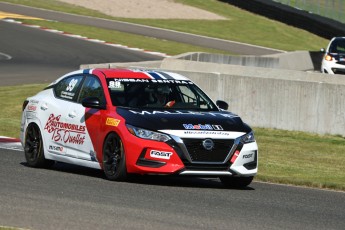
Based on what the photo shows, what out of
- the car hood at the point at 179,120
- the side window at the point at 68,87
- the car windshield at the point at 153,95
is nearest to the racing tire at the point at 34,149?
the side window at the point at 68,87

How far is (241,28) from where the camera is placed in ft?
177

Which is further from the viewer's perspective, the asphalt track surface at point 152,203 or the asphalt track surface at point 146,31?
the asphalt track surface at point 146,31

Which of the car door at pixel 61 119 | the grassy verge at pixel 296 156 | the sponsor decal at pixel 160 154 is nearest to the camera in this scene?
the sponsor decal at pixel 160 154

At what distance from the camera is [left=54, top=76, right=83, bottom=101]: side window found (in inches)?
567

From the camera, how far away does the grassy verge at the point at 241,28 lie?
169 feet

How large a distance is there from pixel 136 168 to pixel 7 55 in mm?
25320

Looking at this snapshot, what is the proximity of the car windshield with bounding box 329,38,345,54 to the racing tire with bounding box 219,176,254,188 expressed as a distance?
23.0 m

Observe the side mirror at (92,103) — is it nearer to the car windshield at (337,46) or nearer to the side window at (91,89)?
the side window at (91,89)

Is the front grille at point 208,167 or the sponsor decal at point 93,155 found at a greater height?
the front grille at point 208,167

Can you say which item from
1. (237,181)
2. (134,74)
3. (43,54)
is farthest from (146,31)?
(237,181)

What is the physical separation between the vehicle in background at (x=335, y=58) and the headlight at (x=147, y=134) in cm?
2299

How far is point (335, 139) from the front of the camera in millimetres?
20391

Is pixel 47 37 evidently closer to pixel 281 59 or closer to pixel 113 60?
pixel 113 60

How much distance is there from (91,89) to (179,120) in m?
1.63
